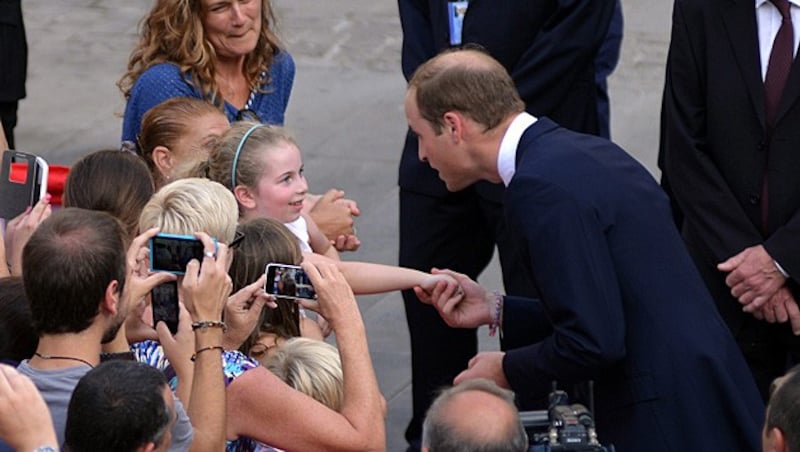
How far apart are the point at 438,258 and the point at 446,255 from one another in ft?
0.11

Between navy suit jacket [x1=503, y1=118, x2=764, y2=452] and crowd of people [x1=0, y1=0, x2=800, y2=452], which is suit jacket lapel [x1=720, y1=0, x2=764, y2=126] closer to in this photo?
crowd of people [x1=0, y1=0, x2=800, y2=452]

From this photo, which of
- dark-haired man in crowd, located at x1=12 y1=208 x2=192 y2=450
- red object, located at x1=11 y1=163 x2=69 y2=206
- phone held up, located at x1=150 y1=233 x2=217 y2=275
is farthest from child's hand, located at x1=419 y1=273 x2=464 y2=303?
red object, located at x1=11 y1=163 x2=69 y2=206

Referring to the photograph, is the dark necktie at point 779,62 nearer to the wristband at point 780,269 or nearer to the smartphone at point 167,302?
the wristband at point 780,269

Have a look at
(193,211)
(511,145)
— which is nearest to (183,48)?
(193,211)

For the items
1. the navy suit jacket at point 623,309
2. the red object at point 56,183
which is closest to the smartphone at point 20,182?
the red object at point 56,183

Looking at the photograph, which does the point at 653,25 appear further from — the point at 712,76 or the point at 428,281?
the point at 428,281

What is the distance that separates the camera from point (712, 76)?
531cm

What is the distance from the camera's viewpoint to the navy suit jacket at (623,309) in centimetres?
405

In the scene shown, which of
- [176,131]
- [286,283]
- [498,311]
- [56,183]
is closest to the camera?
[286,283]

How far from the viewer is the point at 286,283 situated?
428cm

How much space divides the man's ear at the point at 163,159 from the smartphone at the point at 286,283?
3.86 ft

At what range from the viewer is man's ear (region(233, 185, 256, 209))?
510 cm

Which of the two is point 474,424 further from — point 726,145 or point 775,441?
point 726,145

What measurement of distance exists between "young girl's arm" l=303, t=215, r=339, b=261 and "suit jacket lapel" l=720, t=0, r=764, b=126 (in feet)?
4.87
